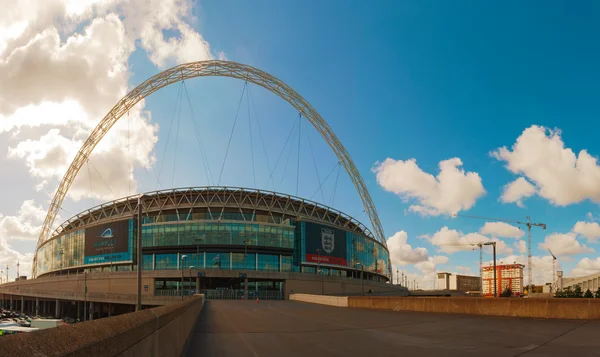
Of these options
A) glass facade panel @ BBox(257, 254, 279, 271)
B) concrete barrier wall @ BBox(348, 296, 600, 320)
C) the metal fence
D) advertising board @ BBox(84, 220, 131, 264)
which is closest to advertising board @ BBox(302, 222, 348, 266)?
glass facade panel @ BBox(257, 254, 279, 271)

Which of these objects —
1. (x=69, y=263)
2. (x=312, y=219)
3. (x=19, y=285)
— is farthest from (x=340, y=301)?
(x=19, y=285)

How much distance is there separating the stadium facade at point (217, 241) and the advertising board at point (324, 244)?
0.78 feet

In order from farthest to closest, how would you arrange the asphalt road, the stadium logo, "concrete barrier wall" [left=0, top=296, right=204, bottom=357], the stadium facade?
the stadium logo < the stadium facade < the asphalt road < "concrete barrier wall" [left=0, top=296, right=204, bottom=357]

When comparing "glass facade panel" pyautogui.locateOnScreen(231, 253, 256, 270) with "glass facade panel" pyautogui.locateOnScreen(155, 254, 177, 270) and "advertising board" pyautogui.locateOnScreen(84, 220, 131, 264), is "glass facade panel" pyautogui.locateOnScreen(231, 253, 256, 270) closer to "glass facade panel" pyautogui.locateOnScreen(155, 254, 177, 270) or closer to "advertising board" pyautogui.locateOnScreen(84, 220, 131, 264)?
"glass facade panel" pyautogui.locateOnScreen(155, 254, 177, 270)

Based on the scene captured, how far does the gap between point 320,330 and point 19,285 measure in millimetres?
136504

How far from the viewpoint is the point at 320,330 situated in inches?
826

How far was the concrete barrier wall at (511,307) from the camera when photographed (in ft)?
73.6

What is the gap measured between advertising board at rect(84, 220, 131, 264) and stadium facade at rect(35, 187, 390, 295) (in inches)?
9.1

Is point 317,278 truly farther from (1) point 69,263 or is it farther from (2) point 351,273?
(1) point 69,263

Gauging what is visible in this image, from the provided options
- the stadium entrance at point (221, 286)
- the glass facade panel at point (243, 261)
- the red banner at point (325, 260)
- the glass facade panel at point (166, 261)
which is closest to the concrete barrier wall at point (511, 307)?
the stadium entrance at point (221, 286)

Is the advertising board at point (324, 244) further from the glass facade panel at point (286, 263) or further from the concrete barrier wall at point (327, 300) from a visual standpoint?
the concrete barrier wall at point (327, 300)

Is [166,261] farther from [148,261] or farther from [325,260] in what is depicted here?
[325,260]

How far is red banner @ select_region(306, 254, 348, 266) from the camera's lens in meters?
106

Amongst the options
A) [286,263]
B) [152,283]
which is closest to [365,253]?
[286,263]
